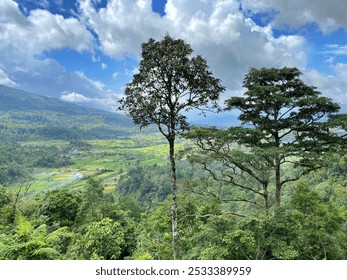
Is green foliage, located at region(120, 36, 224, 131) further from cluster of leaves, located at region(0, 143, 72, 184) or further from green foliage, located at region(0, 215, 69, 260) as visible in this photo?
cluster of leaves, located at region(0, 143, 72, 184)

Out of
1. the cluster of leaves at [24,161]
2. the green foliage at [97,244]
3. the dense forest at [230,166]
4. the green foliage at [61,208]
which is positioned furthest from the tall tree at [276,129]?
the cluster of leaves at [24,161]

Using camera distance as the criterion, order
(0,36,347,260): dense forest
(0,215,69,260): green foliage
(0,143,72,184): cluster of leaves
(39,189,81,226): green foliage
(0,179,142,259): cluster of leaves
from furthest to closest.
→ (0,143,72,184): cluster of leaves → (39,189,81,226): green foliage → (0,36,347,260): dense forest → (0,179,142,259): cluster of leaves → (0,215,69,260): green foliage

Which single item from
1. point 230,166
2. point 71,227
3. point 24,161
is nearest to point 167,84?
point 230,166

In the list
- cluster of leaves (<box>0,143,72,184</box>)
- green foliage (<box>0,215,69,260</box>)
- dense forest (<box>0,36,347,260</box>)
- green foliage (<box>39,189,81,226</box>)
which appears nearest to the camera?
green foliage (<box>0,215,69,260</box>)

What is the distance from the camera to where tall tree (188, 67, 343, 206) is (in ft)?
32.2

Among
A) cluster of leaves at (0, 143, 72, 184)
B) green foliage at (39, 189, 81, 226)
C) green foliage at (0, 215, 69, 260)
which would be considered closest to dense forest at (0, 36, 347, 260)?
green foliage at (0, 215, 69, 260)

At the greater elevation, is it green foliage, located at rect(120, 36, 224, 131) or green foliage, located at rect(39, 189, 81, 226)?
green foliage, located at rect(120, 36, 224, 131)

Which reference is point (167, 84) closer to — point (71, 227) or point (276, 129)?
point (276, 129)

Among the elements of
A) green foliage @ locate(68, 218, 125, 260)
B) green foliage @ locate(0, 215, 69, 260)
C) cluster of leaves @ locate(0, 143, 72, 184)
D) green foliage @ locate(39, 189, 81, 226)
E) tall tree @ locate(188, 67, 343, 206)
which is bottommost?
cluster of leaves @ locate(0, 143, 72, 184)

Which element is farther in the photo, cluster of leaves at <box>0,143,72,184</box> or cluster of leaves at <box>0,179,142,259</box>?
cluster of leaves at <box>0,143,72,184</box>

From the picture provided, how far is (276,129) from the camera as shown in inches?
425

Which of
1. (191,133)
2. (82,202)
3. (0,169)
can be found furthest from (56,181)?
(191,133)

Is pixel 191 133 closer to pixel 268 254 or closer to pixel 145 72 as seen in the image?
pixel 145 72

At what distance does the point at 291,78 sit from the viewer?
10820 millimetres
